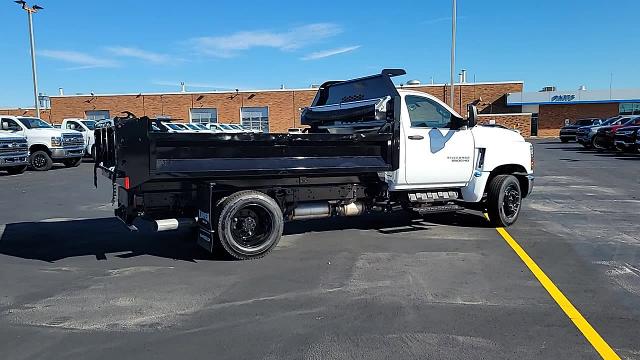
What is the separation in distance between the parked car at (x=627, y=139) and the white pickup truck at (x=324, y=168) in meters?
20.2

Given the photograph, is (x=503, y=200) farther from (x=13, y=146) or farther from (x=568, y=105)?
(x=568, y=105)

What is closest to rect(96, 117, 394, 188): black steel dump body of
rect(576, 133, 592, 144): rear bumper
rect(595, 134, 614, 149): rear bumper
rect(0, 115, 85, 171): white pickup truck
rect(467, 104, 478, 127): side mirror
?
rect(467, 104, 478, 127): side mirror

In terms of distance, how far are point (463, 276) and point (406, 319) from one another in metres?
1.64

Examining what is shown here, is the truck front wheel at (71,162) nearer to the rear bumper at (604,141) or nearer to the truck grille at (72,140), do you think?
the truck grille at (72,140)

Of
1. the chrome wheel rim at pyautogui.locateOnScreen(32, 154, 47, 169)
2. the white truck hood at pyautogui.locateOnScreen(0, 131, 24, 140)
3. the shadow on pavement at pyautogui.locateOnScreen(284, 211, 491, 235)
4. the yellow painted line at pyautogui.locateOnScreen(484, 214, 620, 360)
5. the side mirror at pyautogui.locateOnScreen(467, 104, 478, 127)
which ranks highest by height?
the side mirror at pyautogui.locateOnScreen(467, 104, 478, 127)

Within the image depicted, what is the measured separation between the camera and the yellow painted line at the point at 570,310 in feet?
13.7

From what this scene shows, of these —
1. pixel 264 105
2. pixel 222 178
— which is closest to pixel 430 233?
pixel 222 178

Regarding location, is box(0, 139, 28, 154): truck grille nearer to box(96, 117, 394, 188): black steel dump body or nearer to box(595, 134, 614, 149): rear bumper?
box(96, 117, 394, 188): black steel dump body

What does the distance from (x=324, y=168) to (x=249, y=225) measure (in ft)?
4.20

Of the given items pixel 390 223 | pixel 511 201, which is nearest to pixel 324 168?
pixel 390 223

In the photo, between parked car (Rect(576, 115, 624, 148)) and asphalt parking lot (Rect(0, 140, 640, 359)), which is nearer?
asphalt parking lot (Rect(0, 140, 640, 359))

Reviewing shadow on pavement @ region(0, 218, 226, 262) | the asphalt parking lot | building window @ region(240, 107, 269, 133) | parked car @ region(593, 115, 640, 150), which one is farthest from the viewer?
building window @ region(240, 107, 269, 133)

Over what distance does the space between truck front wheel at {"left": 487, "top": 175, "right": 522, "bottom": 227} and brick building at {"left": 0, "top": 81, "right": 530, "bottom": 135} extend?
1717 inches

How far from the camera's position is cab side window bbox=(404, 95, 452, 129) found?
8203 millimetres
